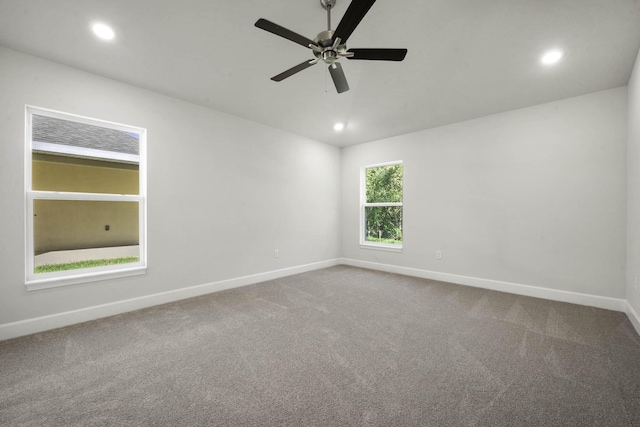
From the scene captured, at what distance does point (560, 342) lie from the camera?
2197 mm

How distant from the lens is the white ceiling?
1.87m

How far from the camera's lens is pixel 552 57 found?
239 centimetres

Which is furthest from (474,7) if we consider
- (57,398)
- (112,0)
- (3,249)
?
(3,249)

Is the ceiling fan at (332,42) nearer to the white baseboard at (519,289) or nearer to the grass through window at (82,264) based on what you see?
the grass through window at (82,264)

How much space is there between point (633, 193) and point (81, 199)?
5.61 meters

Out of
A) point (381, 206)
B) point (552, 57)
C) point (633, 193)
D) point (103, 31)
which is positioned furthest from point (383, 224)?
point (103, 31)

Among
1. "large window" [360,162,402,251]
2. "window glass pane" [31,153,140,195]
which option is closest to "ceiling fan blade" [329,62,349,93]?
"window glass pane" [31,153,140,195]

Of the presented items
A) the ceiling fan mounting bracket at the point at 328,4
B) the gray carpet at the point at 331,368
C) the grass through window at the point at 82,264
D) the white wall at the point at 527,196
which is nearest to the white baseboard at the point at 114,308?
the gray carpet at the point at 331,368

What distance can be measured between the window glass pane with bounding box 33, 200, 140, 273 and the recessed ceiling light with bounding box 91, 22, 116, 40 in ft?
5.56

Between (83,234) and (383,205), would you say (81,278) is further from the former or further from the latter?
(383,205)

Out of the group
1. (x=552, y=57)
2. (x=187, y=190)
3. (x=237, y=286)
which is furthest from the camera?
(x=237, y=286)

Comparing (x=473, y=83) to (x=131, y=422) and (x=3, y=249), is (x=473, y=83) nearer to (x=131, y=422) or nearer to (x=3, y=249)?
(x=131, y=422)

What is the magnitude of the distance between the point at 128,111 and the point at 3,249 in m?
1.74

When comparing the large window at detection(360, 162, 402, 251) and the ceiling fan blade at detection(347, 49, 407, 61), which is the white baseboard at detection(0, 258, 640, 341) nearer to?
the large window at detection(360, 162, 402, 251)
